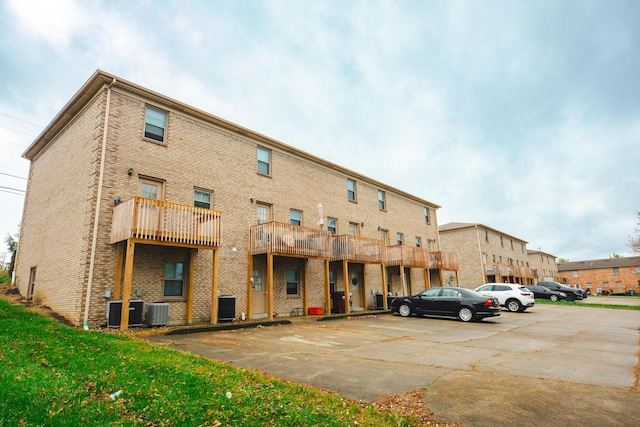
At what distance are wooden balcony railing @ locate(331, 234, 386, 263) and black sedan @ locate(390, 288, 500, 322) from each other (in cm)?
336

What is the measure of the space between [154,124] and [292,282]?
9.40 metres

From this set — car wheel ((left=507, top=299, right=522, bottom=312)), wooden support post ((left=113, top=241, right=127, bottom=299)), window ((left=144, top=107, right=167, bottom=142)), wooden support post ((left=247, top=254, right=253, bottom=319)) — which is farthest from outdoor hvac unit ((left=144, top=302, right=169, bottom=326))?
car wheel ((left=507, top=299, right=522, bottom=312))

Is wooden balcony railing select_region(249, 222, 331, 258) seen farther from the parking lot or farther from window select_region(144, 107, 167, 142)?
window select_region(144, 107, 167, 142)

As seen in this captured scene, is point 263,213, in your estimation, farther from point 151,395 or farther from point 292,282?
point 151,395

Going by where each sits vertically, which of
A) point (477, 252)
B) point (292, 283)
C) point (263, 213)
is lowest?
point (292, 283)

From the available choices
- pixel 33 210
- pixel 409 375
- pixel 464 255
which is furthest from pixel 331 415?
pixel 464 255

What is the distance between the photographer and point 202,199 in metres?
14.6

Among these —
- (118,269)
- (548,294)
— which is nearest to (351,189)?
(118,269)

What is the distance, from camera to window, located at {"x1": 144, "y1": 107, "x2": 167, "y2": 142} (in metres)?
13.5

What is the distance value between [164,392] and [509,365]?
20.3 ft

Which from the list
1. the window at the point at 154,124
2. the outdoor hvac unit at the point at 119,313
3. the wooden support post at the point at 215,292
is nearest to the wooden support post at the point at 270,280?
the wooden support post at the point at 215,292

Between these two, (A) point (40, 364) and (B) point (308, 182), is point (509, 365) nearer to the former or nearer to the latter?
(A) point (40, 364)

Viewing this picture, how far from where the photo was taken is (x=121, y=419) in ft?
11.7

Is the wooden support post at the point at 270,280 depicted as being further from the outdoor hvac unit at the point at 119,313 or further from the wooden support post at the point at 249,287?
the outdoor hvac unit at the point at 119,313
